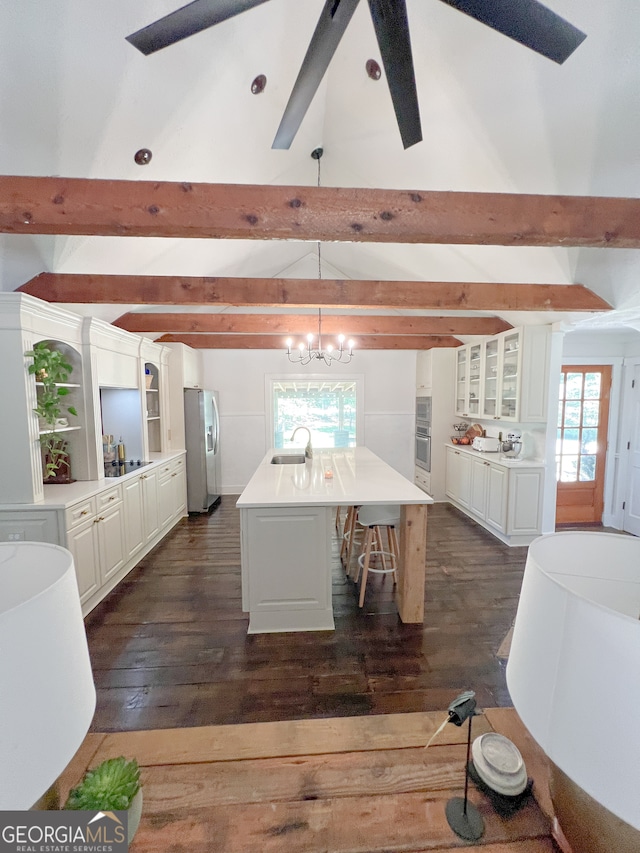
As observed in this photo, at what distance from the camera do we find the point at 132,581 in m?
3.13

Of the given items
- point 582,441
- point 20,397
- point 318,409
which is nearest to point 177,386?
point 318,409

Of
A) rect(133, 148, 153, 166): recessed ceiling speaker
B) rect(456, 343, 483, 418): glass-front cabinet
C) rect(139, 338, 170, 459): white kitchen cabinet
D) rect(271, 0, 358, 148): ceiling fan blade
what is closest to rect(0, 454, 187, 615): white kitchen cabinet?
rect(139, 338, 170, 459): white kitchen cabinet

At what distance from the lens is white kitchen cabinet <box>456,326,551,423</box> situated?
12.4 ft

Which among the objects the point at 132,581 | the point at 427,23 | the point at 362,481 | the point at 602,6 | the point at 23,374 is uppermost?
the point at 427,23

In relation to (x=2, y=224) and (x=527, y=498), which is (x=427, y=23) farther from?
(x=527, y=498)

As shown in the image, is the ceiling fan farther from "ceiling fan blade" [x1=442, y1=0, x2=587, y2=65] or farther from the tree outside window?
the tree outside window

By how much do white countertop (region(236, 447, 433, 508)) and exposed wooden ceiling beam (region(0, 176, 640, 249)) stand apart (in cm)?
151

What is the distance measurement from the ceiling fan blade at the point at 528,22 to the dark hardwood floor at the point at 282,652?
2.71 meters

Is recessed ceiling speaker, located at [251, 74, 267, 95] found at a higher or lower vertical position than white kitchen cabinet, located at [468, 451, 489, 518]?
higher

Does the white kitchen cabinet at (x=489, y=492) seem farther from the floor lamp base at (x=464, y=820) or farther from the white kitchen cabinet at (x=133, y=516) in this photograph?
the white kitchen cabinet at (x=133, y=516)

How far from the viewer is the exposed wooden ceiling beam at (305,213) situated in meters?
1.66

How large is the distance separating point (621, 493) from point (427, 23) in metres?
4.85

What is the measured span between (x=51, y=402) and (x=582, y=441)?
17.5 feet

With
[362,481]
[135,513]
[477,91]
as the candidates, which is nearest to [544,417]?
[362,481]
